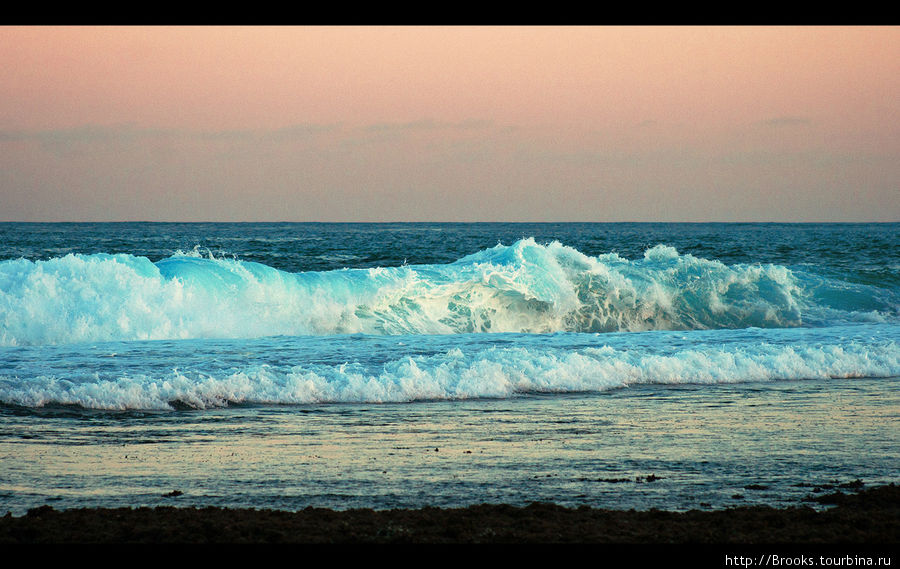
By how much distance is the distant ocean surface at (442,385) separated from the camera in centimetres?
543

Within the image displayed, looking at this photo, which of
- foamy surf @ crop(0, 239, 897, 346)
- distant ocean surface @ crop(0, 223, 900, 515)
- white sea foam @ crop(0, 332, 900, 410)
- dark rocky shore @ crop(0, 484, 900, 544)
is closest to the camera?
dark rocky shore @ crop(0, 484, 900, 544)

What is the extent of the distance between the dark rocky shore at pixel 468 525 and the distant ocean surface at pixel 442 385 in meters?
0.41

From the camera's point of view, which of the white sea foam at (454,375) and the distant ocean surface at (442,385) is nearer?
the distant ocean surface at (442,385)

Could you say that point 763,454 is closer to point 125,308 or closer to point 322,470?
point 322,470

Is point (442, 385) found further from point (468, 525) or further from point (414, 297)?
point (414, 297)

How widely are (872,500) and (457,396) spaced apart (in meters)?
4.72

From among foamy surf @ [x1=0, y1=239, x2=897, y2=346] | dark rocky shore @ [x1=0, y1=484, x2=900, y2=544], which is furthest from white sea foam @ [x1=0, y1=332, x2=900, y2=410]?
dark rocky shore @ [x1=0, y1=484, x2=900, y2=544]

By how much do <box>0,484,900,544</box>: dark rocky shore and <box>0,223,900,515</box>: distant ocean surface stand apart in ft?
1.35

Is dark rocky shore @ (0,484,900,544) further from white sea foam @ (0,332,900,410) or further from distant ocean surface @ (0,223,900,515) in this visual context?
white sea foam @ (0,332,900,410)

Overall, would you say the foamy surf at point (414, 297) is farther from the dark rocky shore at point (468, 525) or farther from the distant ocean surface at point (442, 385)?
the dark rocky shore at point (468, 525)

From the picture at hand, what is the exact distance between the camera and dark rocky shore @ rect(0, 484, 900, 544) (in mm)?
3904

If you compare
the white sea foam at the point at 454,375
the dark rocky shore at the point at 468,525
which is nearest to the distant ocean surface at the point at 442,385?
the white sea foam at the point at 454,375

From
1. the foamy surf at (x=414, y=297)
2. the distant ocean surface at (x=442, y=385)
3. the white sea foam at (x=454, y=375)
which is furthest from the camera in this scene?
the foamy surf at (x=414, y=297)

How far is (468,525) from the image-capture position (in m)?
4.16
